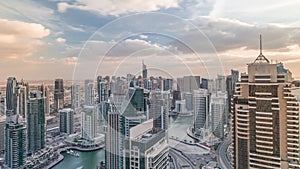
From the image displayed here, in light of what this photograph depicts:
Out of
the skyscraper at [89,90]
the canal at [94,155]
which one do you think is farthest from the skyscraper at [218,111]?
the skyscraper at [89,90]

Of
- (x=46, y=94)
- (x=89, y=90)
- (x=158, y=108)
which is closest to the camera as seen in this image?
(x=89, y=90)

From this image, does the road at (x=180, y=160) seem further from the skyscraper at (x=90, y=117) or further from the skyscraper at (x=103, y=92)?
the skyscraper at (x=103, y=92)

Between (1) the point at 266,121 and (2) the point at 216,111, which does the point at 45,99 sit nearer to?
(2) the point at 216,111

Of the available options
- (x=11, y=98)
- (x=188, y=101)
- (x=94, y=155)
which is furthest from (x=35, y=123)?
(x=188, y=101)

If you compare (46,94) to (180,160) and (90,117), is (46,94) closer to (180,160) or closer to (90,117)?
(90,117)

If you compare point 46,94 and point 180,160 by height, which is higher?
point 46,94

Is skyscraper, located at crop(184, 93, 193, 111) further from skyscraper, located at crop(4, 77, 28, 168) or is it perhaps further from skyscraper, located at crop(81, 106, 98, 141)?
skyscraper, located at crop(4, 77, 28, 168)

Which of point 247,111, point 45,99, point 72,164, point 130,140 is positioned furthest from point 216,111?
point 45,99
